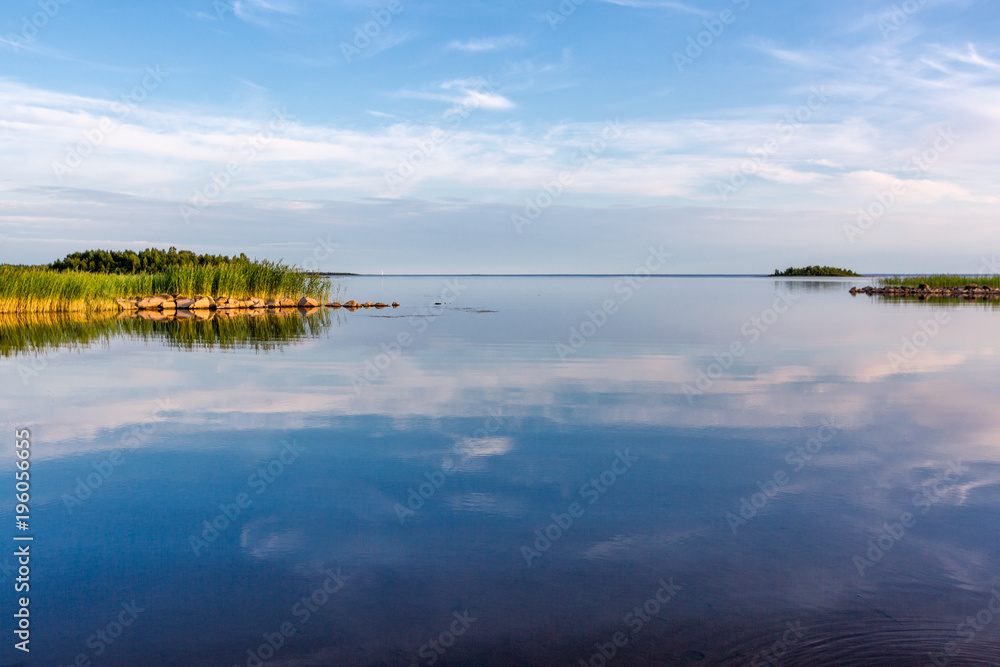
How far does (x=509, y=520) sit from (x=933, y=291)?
8330cm

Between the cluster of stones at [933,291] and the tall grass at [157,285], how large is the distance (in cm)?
5499

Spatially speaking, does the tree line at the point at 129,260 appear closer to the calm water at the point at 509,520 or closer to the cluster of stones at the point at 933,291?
the calm water at the point at 509,520

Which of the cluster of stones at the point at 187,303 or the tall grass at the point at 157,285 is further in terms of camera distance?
the cluster of stones at the point at 187,303

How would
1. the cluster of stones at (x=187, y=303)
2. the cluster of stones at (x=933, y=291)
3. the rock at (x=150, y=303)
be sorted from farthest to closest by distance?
the cluster of stones at (x=933, y=291) → the rock at (x=150, y=303) → the cluster of stones at (x=187, y=303)

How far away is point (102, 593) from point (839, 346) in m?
22.8

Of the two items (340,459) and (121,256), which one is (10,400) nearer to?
(340,459)

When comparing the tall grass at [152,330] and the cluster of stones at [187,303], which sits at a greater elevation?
the cluster of stones at [187,303]

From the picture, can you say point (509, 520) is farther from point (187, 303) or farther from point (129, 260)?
point (129, 260)

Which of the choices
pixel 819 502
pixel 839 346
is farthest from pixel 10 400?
pixel 839 346

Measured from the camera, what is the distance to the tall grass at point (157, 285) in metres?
35.7

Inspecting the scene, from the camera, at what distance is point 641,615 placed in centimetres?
534

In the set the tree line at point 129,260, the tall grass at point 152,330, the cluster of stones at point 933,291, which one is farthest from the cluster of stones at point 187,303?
the cluster of stones at point 933,291

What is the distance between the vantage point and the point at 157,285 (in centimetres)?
4612

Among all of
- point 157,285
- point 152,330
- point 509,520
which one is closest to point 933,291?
point 157,285
